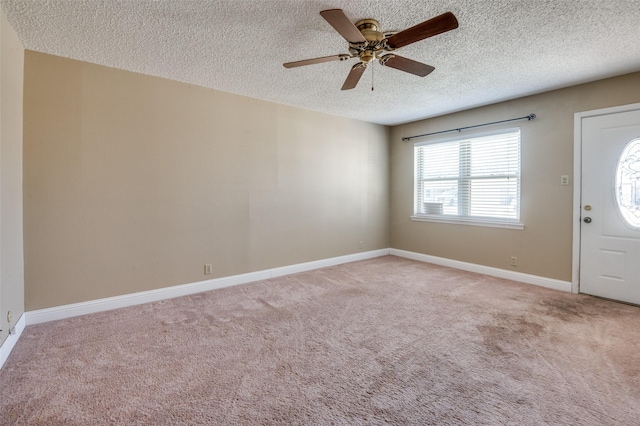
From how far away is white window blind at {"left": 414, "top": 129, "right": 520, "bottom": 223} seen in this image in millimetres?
4168

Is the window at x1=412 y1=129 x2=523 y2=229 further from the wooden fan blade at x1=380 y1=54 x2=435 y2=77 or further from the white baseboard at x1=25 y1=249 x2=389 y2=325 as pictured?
the wooden fan blade at x1=380 y1=54 x2=435 y2=77

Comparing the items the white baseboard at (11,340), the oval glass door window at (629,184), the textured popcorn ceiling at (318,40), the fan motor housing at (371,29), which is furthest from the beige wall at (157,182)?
the oval glass door window at (629,184)

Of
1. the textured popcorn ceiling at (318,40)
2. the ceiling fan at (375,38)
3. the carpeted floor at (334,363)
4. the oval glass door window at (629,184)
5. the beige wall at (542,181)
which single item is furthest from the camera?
the beige wall at (542,181)

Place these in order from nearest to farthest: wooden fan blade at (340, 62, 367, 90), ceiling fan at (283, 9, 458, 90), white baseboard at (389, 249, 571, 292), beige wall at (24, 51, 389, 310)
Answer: ceiling fan at (283, 9, 458, 90) < wooden fan blade at (340, 62, 367, 90) < beige wall at (24, 51, 389, 310) < white baseboard at (389, 249, 571, 292)

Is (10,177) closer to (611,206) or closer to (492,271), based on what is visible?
(492,271)

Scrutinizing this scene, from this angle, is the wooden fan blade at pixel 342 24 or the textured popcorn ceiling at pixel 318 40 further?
the textured popcorn ceiling at pixel 318 40

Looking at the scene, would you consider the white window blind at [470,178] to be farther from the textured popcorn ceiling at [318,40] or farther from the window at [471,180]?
the textured popcorn ceiling at [318,40]

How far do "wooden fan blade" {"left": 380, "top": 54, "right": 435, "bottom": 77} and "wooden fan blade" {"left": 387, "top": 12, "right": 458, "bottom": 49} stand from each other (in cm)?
18

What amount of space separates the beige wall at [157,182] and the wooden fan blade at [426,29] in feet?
7.95

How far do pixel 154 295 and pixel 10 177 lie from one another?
1.64m

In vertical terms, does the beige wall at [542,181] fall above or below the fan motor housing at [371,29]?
below

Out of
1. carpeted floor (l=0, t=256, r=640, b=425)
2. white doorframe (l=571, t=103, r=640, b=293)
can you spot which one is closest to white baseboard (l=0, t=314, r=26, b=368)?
carpeted floor (l=0, t=256, r=640, b=425)

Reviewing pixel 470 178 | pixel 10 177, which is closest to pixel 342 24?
pixel 10 177

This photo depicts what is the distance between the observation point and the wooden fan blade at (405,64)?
89.7 inches
